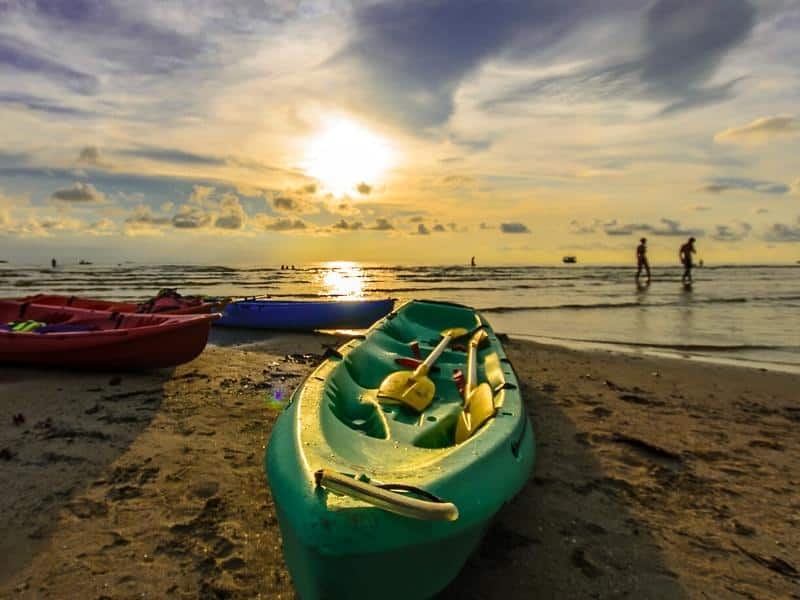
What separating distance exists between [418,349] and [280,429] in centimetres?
384

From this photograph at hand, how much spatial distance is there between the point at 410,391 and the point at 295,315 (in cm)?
831

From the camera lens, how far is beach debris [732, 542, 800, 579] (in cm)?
310

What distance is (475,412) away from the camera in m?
4.39

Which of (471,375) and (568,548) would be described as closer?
(568,548)

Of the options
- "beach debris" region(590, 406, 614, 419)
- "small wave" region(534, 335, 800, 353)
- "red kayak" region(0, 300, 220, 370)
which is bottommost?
"small wave" region(534, 335, 800, 353)

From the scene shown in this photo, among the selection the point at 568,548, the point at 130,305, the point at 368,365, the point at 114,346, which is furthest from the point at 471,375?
the point at 130,305

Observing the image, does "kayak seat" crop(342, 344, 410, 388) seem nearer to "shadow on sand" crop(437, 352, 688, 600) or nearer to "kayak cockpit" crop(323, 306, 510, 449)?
"kayak cockpit" crop(323, 306, 510, 449)

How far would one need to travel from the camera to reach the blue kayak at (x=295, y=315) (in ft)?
41.6

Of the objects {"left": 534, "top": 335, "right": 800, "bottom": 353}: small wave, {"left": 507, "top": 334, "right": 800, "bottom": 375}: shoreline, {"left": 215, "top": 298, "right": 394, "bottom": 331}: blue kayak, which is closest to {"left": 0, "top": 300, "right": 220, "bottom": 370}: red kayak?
{"left": 215, "top": 298, "right": 394, "bottom": 331}: blue kayak

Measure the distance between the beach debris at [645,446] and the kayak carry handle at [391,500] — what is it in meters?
3.57

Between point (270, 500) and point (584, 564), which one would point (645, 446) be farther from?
point (270, 500)

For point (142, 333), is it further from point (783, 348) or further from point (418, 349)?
point (783, 348)

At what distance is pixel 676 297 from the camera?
23.3 meters

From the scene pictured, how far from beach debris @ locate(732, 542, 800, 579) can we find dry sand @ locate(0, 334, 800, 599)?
1 cm
